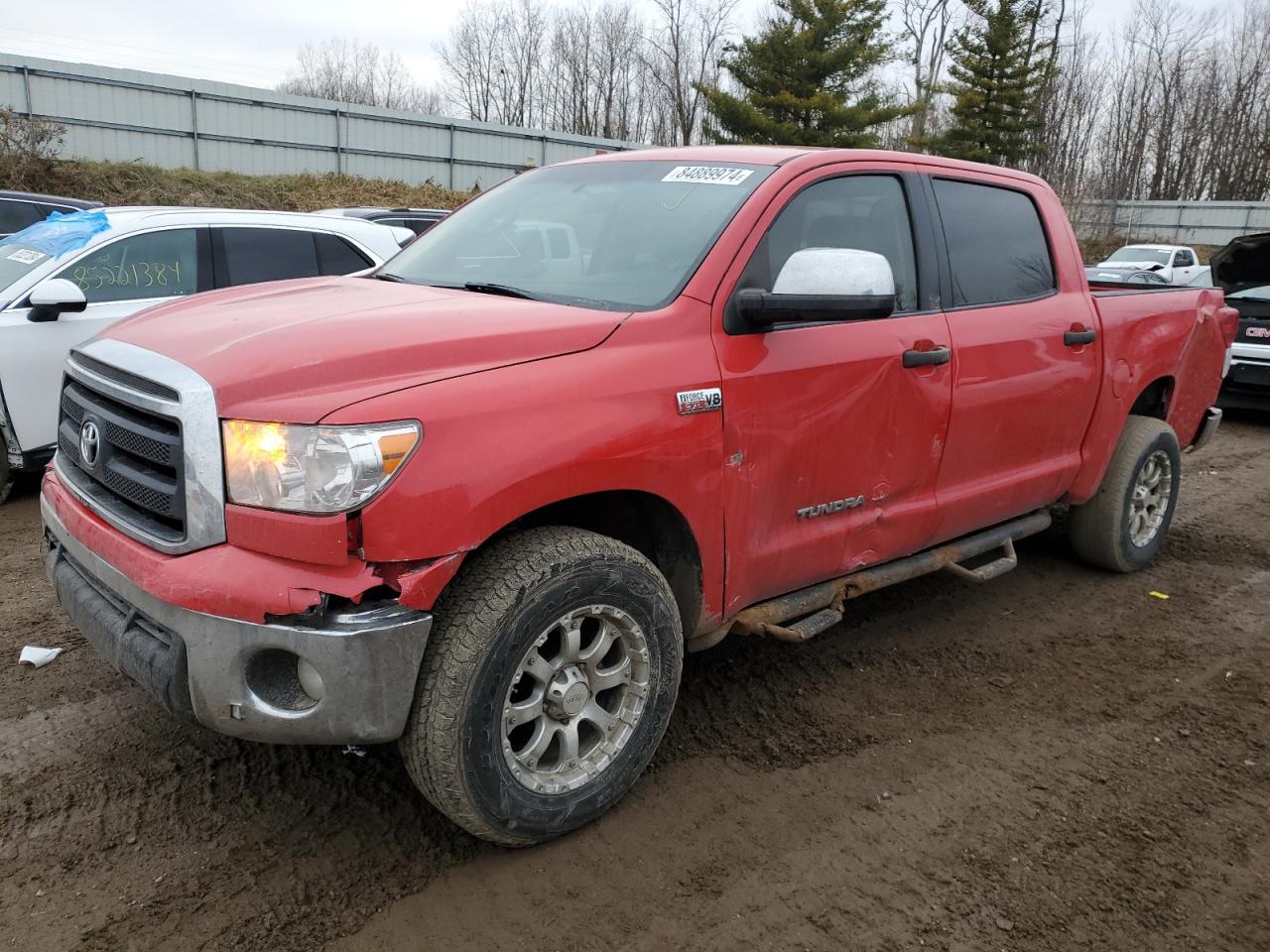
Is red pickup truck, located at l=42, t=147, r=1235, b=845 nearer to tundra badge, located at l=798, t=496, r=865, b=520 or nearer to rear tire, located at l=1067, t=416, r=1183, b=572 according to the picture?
tundra badge, located at l=798, t=496, r=865, b=520

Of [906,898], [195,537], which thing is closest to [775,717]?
[906,898]

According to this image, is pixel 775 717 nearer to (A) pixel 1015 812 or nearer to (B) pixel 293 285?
(A) pixel 1015 812

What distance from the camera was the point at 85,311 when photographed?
5.83 meters

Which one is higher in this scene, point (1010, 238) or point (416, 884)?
point (1010, 238)

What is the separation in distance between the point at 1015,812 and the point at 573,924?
1465mm

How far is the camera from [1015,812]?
9.92 feet

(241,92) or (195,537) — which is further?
(241,92)

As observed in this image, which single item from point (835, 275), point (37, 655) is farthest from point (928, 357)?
point (37, 655)

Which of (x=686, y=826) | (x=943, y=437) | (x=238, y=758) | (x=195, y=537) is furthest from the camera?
(x=943, y=437)

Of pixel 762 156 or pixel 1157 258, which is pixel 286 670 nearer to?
pixel 762 156

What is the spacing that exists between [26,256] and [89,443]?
13.4 ft

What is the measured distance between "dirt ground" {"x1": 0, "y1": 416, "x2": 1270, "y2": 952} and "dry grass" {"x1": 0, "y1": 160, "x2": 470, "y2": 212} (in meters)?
19.0

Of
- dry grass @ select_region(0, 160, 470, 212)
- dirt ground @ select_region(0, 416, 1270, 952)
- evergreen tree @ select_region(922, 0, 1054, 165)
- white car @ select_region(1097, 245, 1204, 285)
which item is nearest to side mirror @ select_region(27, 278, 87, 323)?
dirt ground @ select_region(0, 416, 1270, 952)

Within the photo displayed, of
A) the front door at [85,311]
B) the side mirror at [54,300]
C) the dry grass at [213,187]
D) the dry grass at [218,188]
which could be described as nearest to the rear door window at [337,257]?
the front door at [85,311]
